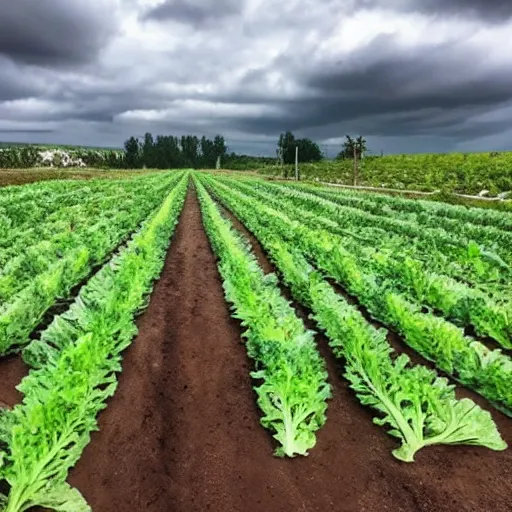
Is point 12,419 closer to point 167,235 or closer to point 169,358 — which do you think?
point 169,358

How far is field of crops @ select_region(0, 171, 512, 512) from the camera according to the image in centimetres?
357

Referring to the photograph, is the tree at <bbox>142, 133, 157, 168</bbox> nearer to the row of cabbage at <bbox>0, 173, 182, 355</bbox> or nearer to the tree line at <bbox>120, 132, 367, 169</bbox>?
the tree line at <bbox>120, 132, 367, 169</bbox>

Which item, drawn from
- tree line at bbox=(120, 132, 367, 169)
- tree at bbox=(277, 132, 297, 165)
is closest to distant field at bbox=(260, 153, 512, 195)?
tree at bbox=(277, 132, 297, 165)

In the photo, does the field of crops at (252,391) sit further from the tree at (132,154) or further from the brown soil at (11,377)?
the tree at (132,154)

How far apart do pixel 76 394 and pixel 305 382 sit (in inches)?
91.6

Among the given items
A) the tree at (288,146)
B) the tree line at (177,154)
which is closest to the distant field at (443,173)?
the tree at (288,146)

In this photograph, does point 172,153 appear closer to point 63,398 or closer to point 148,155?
point 148,155

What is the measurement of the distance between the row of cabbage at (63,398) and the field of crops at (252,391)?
18 millimetres

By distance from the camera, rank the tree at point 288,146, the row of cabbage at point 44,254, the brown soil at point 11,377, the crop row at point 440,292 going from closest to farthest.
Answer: the brown soil at point 11,377 → the row of cabbage at point 44,254 → the crop row at point 440,292 → the tree at point 288,146

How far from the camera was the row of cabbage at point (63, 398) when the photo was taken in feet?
10.9

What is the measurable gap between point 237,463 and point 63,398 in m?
1.78

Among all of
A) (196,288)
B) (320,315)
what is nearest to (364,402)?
(320,315)

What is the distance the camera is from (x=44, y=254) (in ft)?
30.6

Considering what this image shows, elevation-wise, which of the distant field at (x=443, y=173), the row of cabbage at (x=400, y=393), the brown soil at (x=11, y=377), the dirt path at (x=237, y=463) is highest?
the distant field at (x=443, y=173)
